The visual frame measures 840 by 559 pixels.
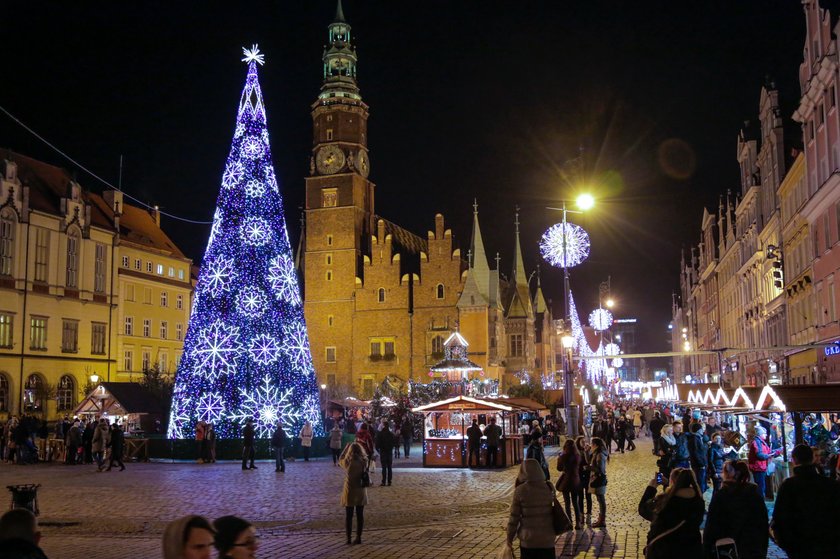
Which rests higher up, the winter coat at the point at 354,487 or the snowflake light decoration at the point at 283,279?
the snowflake light decoration at the point at 283,279

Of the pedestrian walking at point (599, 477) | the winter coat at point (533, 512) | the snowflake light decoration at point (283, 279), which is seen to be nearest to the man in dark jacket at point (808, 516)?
the winter coat at point (533, 512)

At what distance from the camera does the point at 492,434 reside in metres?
25.9

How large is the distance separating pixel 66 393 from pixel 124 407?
592 inches

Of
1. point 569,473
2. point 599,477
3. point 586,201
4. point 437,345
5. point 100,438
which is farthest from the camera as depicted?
point 437,345

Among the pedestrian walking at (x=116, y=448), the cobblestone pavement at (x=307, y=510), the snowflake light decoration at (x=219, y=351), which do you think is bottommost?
the cobblestone pavement at (x=307, y=510)

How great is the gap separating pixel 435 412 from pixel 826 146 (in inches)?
605

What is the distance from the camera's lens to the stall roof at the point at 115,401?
1447 inches

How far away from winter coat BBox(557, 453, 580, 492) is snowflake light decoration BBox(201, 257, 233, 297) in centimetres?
1716

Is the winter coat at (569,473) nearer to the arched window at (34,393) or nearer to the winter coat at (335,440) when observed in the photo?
the winter coat at (335,440)

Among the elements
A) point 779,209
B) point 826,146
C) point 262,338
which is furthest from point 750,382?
point 262,338

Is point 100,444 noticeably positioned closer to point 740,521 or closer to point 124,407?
point 124,407

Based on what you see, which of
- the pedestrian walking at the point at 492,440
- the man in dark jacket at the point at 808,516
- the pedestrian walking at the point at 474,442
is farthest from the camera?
the pedestrian walking at the point at 492,440

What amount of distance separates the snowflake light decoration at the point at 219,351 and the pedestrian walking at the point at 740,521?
2244 centimetres

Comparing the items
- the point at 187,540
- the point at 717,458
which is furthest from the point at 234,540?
Result: the point at 717,458
